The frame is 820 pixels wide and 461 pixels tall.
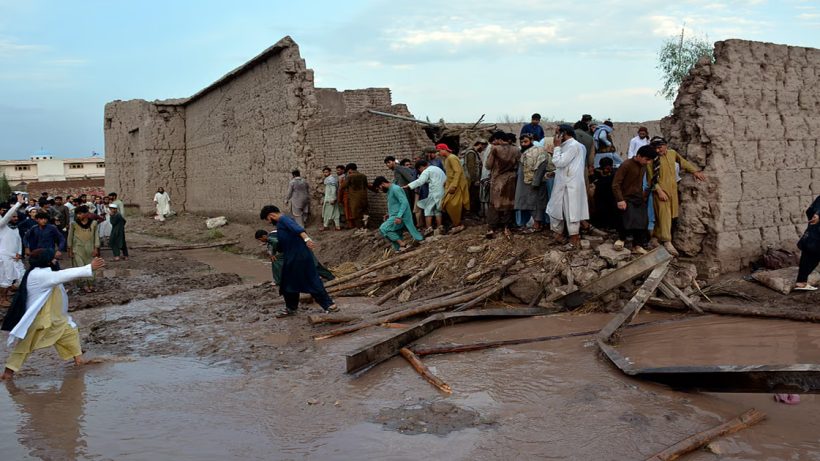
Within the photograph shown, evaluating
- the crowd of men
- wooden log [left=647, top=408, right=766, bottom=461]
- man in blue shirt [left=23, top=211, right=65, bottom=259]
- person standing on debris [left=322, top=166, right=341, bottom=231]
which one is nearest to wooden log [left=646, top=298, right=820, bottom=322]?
the crowd of men

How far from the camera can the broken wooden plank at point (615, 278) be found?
703cm

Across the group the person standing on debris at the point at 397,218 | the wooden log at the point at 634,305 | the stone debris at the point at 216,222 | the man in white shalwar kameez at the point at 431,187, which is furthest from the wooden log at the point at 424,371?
the stone debris at the point at 216,222

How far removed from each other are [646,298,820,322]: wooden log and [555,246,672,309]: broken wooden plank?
1.37 ft

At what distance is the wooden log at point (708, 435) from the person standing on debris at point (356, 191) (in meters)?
9.32

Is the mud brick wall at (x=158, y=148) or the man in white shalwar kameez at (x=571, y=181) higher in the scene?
the mud brick wall at (x=158, y=148)

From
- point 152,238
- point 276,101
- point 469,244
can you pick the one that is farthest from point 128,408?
point 152,238

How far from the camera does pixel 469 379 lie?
551 centimetres

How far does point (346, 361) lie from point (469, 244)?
3.88 meters

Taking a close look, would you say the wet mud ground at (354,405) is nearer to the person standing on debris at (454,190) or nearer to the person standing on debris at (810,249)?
the person standing on debris at (810,249)

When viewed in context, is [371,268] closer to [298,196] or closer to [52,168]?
[298,196]

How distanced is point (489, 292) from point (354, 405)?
3.02 meters

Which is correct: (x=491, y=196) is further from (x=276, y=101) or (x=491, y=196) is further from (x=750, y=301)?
(x=276, y=101)

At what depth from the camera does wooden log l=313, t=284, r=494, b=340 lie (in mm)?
7109

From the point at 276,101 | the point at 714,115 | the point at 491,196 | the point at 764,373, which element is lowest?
the point at 764,373
